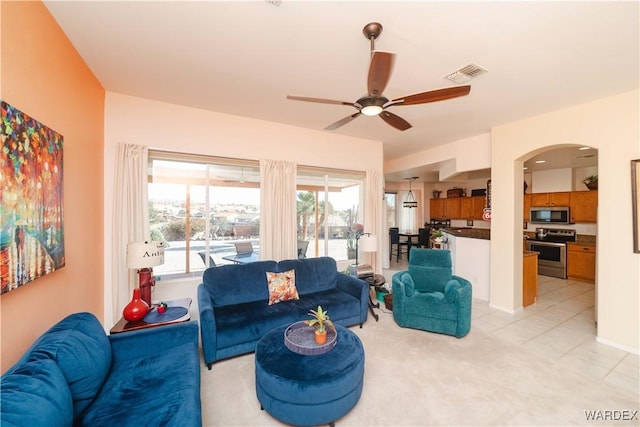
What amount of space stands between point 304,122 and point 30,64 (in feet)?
9.69

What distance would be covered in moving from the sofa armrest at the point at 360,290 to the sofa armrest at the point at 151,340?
2.00 metres

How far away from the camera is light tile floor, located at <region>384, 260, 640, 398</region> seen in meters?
2.54

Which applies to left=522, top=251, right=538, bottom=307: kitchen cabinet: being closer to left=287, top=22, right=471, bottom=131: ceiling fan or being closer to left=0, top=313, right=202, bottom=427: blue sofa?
left=287, top=22, right=471, bottom=131: ceiling fan

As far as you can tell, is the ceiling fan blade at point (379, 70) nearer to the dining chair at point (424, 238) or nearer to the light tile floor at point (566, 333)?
the light tile floor at point (566, 333)

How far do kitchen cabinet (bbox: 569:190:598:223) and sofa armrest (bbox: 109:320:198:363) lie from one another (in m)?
7.68

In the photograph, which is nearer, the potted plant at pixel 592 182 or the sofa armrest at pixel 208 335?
the sofa armrest at pixel 208 335

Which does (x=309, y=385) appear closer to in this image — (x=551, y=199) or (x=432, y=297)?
(x=432, y=297)

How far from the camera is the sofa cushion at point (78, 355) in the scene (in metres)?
1.39

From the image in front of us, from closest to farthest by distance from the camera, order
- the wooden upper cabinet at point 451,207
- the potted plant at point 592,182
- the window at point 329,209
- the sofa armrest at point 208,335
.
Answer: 1. the sofa armrest at point 208,335
2. the window at point 329,209
3. the potted plant at point 592,182
4. the wooden upper cabinet at point 451,207

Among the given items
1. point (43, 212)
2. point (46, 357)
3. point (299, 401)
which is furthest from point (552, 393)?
point (43, 212)

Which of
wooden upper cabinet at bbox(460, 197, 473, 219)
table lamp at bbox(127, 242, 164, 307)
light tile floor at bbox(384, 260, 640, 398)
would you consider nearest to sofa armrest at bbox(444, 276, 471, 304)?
light tile floor at bbox(384, 260, 640, 398)

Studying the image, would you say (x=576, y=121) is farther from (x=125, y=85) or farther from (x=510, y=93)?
(x=125, y=85)

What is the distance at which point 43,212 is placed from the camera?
68.1 inches

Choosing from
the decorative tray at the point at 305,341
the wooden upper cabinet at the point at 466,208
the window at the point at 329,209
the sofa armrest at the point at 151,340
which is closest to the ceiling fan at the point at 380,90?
the decorative tray at the point at 305,341
